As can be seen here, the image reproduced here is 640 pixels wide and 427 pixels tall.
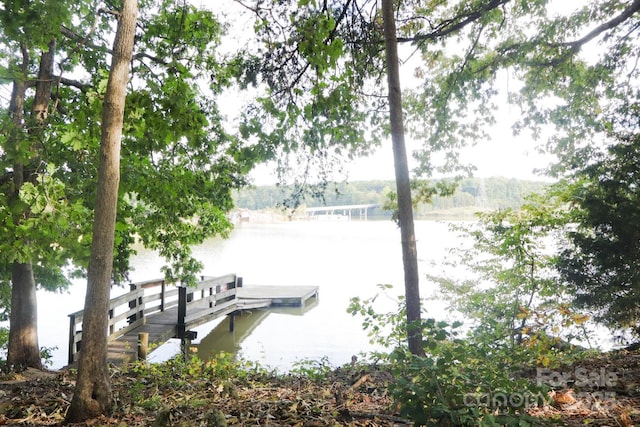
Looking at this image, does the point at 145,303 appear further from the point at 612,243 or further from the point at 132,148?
the point at 612,243

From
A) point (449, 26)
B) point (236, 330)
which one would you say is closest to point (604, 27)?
point (449, 26)

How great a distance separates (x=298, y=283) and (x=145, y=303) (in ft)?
39.6

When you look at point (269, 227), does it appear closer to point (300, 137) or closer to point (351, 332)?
point (351, 332)

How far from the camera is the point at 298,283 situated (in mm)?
21719

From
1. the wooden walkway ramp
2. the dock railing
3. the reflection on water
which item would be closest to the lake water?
the reflection on water

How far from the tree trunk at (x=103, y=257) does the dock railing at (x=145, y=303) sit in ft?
12.8

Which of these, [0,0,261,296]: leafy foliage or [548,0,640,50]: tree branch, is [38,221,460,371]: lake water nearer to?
[0,0,261,296]: leafy foliage

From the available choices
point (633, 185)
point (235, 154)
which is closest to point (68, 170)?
point (235, 154)

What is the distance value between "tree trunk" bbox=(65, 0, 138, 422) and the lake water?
3.23 meters

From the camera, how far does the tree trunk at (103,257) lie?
11.3 ft

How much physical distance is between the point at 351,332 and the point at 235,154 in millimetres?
7650

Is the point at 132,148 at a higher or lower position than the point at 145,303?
higher

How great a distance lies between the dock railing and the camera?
24.1 ft

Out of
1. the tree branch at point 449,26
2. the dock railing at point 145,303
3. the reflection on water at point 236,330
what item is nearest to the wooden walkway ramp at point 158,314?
the dock railing at point 145,303
